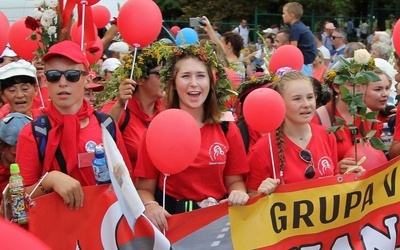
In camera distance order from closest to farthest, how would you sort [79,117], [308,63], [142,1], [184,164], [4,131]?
[184,164] → [79,117] → [4,131] → [142,1] → [308,63]

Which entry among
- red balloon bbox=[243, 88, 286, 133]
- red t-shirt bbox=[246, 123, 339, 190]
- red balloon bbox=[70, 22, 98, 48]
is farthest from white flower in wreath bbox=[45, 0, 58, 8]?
red t-shirt bbox=[246, 123, 339, 190]

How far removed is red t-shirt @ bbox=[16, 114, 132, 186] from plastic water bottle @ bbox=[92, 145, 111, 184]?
0.43 feet

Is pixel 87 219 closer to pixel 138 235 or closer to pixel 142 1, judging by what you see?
pixel 138 235

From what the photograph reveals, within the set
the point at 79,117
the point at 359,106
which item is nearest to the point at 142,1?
the point at 79,117

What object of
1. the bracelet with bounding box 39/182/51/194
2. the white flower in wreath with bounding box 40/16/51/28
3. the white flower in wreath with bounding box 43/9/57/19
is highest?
the white flower in wreath with bounding box 43/9/57/19

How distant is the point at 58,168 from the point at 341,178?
1.77 metres

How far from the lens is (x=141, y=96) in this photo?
532 cm

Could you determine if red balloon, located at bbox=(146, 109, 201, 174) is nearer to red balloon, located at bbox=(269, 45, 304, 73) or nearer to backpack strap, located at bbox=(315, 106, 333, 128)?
backpack strap, located at bbox=(315, 106, 333, 128)

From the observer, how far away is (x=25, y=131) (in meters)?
3.93

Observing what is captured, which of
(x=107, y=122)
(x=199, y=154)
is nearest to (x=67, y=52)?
(x=107, y=122)

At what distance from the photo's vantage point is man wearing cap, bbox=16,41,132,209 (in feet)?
12.7

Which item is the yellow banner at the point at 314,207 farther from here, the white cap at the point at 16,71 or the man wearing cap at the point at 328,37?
the man wearing cap at the point at 328,37

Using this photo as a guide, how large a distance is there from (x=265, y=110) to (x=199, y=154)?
1.62ft

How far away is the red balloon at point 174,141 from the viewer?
3766mm
